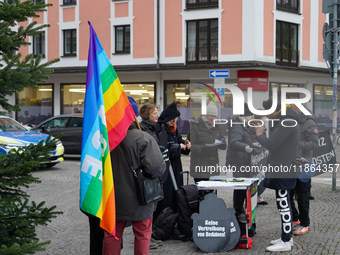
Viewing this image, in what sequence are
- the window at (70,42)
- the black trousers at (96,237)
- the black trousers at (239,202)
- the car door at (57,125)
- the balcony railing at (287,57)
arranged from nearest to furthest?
the black trousers at (96,237) → the black trousers at (239,202) → the car door at (57,125) → the balcony railing at (287,57) → the window at (70,42)

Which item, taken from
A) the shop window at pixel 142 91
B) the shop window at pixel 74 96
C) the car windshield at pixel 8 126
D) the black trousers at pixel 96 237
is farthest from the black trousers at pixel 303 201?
the shop window at pixel 74 96

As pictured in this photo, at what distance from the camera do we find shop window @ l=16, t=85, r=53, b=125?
96.7 ft

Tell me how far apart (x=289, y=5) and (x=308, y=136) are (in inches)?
839

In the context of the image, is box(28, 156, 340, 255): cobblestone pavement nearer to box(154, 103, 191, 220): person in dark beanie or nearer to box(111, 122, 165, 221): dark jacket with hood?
box(154, 103, 191, 220): person in dark beanie

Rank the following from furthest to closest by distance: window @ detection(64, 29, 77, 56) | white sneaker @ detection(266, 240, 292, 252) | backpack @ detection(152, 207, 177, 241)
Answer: window @ detection(64, 29, 77, 56) < backpack @ detection(152, 207, 177, 241) < white sneaker @ detection(266, 240, 292, 252)

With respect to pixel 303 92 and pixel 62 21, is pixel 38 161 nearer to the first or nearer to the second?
pixel 303 92

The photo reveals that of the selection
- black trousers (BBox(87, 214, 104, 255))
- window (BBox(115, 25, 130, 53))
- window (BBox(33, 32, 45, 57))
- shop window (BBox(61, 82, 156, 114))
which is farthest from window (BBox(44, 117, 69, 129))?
window (BBox(33, 32, 45, 57))

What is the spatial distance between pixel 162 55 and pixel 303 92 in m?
19.1

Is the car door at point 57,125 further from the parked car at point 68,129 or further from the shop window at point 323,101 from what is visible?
the shop window at point 323,101

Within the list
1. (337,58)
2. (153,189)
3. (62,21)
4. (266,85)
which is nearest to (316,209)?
(337,58)

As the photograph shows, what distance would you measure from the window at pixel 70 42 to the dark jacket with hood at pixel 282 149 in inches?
954

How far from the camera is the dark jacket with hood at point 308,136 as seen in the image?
586 centimetres

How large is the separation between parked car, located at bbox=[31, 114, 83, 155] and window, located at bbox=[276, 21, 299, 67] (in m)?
14.1

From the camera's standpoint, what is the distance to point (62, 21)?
28031mm
